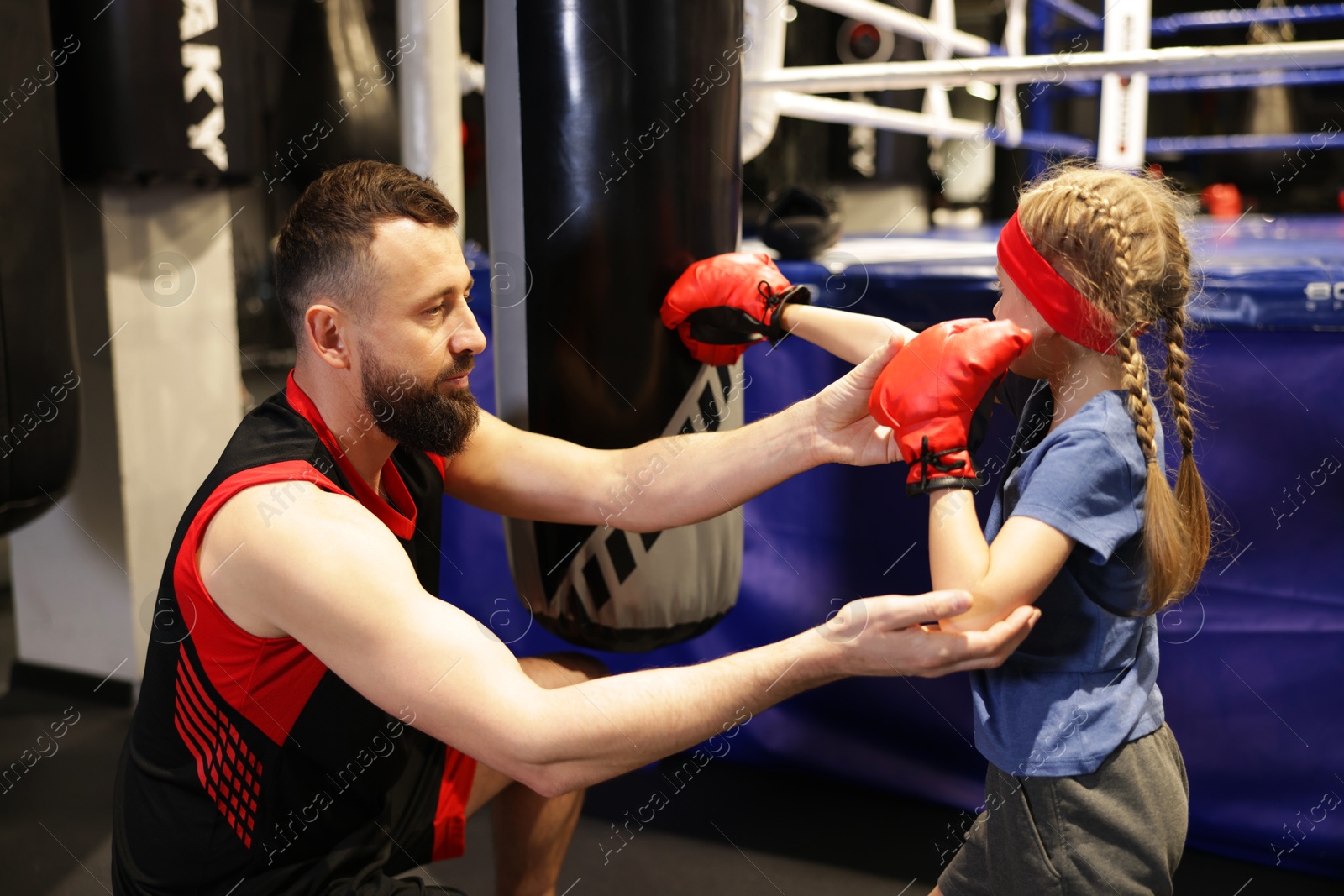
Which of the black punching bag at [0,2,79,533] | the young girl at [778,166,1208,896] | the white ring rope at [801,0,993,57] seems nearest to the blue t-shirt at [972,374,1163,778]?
the young girl at [778,166,1208,896]

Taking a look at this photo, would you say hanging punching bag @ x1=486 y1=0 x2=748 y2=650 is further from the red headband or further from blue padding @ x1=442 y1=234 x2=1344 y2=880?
the red headband

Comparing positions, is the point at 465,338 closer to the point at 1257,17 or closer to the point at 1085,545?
the point at 1085,545

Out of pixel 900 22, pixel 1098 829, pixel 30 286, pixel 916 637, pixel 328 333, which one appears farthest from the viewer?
pixel 900 22

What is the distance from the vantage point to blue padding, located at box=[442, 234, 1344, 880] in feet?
5.10

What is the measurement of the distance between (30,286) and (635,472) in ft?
3.67

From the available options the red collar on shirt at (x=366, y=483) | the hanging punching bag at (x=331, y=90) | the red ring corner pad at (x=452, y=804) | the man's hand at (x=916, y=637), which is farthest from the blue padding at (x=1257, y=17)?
the red ring corner pad at (x=452, y=804)

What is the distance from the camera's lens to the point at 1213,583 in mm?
1633

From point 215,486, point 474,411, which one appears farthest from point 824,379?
point 215,486

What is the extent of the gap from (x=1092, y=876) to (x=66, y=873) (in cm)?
167

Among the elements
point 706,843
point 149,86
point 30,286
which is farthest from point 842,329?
point 149,86

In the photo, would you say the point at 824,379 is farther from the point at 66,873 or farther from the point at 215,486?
the point at 66,873

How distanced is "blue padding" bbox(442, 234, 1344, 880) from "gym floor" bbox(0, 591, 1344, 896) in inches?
1.8

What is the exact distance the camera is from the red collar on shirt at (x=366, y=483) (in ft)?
4.06

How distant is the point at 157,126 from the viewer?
2062 millimetres
